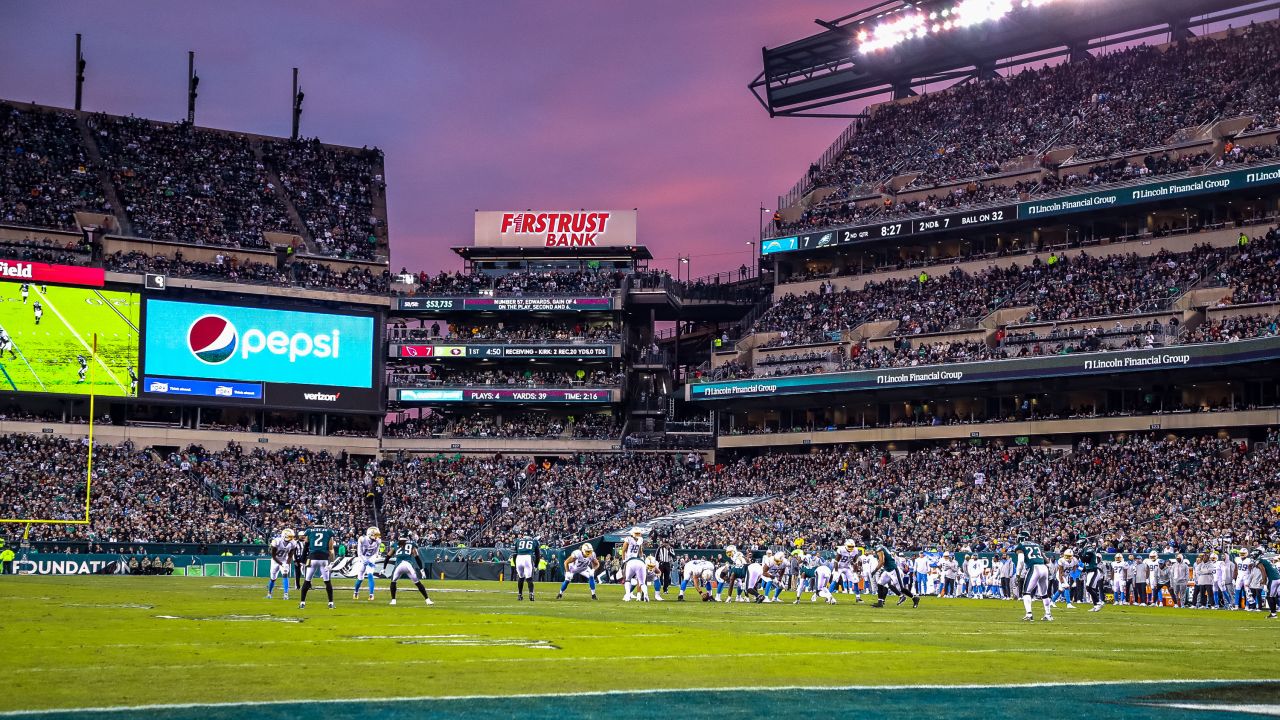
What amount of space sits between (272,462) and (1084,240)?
4363 centimetres

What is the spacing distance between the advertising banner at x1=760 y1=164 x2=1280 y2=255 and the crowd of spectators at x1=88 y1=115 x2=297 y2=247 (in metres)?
29.6

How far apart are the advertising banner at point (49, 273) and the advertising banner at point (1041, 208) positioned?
3545 centimetres

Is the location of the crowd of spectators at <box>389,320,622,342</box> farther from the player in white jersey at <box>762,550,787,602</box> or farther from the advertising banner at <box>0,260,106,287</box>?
the player in white jersey at <box>762,550,787,602</box>

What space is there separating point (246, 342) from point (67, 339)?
897 centimetres

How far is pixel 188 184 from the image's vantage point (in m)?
78.2

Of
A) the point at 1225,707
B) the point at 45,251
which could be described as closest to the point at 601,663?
the point at 1225,707

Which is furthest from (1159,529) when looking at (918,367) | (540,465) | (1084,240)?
(540,465)

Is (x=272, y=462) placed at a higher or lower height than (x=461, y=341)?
lower

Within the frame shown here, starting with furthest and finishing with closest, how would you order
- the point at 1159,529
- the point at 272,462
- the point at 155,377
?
the point at 272,462
the point at 155,377
the point at 1159,529

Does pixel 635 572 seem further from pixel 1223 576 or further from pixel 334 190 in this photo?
pixel 334 190

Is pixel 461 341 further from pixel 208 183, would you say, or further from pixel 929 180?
pixel 929 180

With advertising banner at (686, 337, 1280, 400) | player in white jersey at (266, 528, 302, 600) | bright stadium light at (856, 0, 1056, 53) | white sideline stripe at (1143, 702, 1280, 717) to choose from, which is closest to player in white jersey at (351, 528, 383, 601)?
player in white jersey at (266, 528, 302, 600)

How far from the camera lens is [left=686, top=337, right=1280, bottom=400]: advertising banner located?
5269cm

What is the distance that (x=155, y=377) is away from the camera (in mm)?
68688
